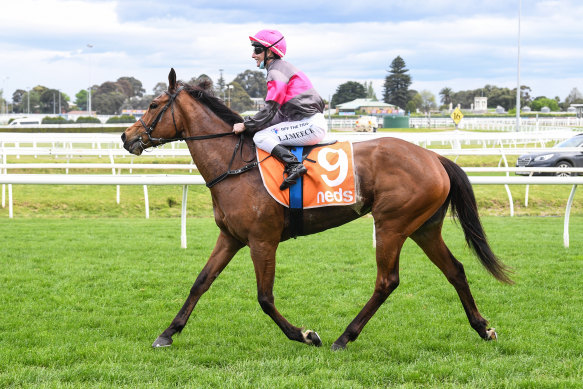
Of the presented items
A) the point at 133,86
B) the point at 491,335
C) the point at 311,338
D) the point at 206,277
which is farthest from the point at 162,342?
the point at 133,86

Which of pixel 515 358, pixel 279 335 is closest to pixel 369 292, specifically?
pixel 279 335

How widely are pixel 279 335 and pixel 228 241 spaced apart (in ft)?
2.58

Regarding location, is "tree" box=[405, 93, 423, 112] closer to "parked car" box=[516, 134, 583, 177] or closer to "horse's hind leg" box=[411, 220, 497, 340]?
"parked car" box=[516, 134, 583, 177]

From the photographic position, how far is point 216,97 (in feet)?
15.6

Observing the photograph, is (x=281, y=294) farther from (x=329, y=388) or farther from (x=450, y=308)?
(x=329, y=388)

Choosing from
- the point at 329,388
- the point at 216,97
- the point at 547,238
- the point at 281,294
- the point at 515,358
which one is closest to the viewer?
the point at 329,388

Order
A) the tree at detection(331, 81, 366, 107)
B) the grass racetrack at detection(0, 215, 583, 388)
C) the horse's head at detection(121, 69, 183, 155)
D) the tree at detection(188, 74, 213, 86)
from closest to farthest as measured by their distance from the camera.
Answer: the grass racetrack at detection(0, 215, 583, 388) < the horse's head at detection(121, 69, 183, 155) < the tree at detection(188, 74, 213, 86) < the tree at detection(331, 81, 366, 107)

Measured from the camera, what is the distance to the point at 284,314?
5.02 metres

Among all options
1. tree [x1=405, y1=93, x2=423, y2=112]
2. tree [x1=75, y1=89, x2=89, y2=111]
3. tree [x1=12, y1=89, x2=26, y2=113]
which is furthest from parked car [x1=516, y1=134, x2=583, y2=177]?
tree [x1=75, y1=89, x2=89, y2=111]

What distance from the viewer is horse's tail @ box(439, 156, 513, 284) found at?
4641mm

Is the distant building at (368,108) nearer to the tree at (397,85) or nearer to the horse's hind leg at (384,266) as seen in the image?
the tree at (397,85)

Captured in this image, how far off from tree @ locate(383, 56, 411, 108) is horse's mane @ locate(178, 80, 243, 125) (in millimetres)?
94879

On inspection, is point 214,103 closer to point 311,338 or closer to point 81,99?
point 311,338

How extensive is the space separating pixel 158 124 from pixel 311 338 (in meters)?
1.95
